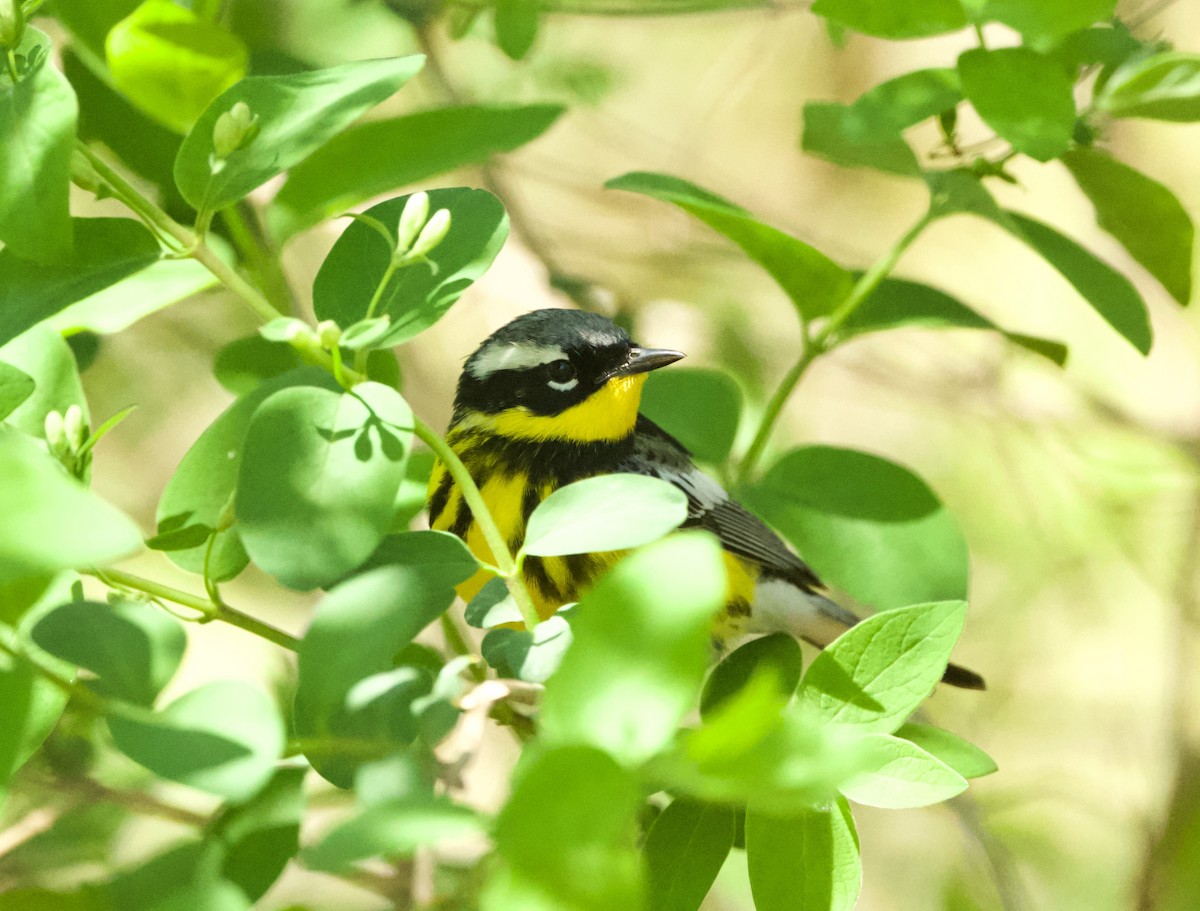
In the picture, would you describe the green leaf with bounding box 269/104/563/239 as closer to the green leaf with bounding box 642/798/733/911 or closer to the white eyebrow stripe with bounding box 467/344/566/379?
the green leaf with bounding box 642/798/733/911

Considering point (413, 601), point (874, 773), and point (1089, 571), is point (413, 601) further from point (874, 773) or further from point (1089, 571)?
point (1089, 571)

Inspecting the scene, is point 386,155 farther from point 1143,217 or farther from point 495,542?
point 1143,217

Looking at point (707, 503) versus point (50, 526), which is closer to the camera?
point (50, 526)

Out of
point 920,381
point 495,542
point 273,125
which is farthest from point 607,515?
point 920,381

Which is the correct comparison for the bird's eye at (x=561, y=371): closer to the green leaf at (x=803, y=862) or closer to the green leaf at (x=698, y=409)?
the green leaf at (x=698, y=409)

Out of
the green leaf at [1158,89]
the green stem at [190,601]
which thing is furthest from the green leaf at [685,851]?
the green leaf at [1158,89]

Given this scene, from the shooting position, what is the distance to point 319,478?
621mm

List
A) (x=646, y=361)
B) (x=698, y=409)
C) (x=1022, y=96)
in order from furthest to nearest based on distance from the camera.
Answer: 1. (x=646, y=361)
2. (x=698, y=409)
3. (x=1022, y=96)

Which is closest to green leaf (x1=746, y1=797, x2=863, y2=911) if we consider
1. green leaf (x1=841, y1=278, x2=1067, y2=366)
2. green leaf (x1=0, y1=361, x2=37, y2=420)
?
green leaf (x1=0, y1=361, x2=37, y2=420)

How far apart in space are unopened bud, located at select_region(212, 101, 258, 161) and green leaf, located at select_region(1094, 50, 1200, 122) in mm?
698

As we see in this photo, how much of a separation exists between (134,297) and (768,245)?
0.52 meters

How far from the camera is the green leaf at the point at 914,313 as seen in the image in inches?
43.9

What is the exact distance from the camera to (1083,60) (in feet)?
3.05

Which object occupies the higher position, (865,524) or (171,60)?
(171,60)
